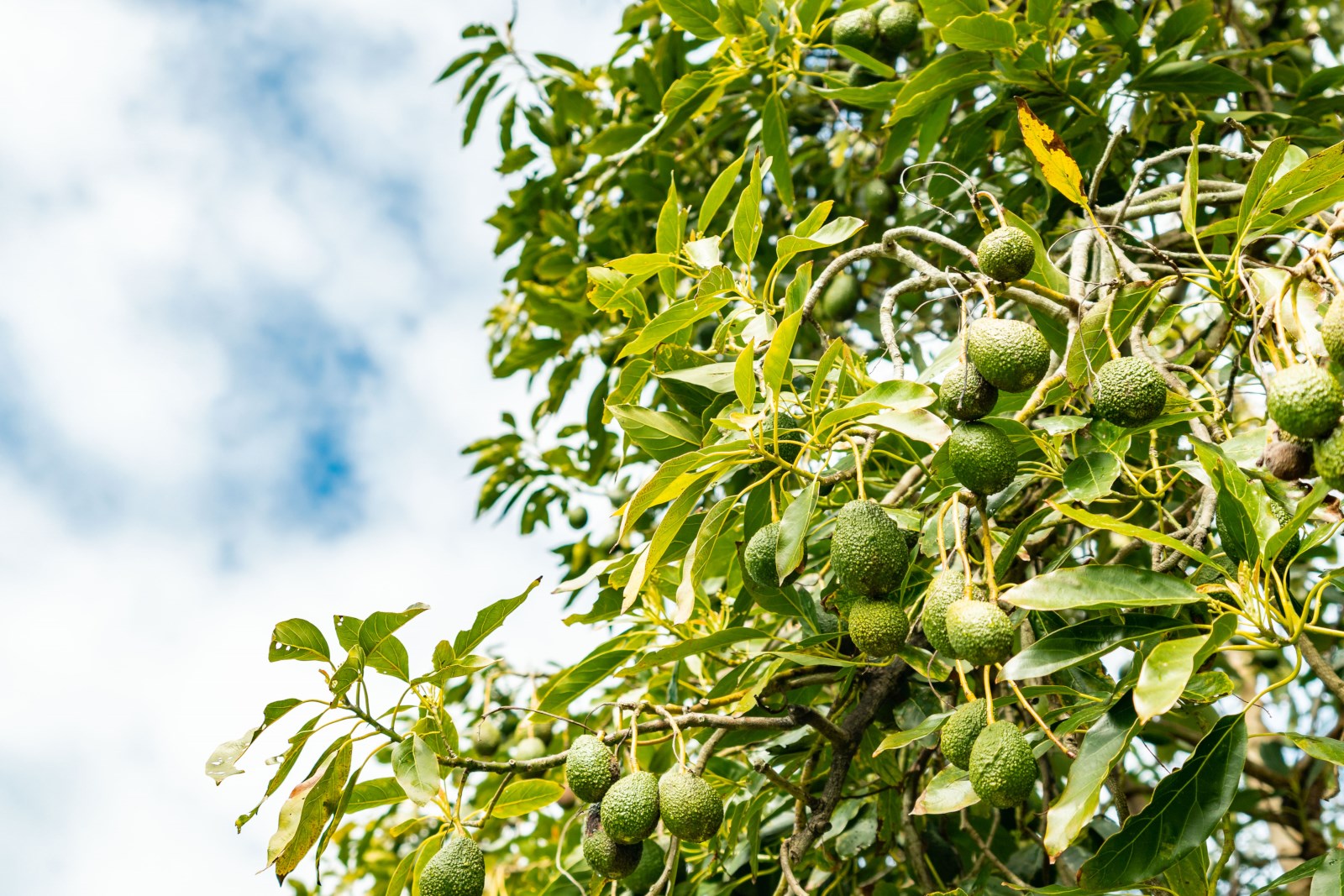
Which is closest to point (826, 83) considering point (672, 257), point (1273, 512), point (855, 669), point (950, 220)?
point (950, 220)

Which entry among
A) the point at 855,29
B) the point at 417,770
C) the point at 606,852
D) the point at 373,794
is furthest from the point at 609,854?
the point at 855,29

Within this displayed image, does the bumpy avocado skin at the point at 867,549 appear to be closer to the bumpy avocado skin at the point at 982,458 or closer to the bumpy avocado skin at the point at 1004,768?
the bumpy avocado skin at the point at 982,458

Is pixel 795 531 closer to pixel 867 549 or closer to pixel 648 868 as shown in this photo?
pixel 867 549

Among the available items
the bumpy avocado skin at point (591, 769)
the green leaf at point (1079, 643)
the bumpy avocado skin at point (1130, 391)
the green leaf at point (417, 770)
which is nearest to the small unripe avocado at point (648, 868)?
the bumpy avocado skin at point (591, 769)

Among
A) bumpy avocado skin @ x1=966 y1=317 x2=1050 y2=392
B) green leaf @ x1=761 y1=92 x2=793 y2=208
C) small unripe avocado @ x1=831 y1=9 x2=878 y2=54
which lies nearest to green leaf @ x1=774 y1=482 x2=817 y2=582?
bumpy avocado skin @ x1=966 y1=317 x2=1050 y2=392

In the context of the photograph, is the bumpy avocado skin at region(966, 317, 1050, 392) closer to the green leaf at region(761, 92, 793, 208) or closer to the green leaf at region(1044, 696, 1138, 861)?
the green leaf at region(1044, 696, 1138, 861)

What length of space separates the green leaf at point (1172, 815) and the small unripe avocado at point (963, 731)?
178 millimetres

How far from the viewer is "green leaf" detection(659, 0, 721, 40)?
7.01ft

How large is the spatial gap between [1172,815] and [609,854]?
0.63 meters

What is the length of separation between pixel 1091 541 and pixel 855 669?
1046 mm

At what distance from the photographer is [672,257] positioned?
1.67m

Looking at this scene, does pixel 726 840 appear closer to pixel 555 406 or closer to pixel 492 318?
pixel 555 406

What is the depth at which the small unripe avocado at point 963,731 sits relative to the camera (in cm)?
113

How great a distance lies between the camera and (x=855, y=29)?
242cm
